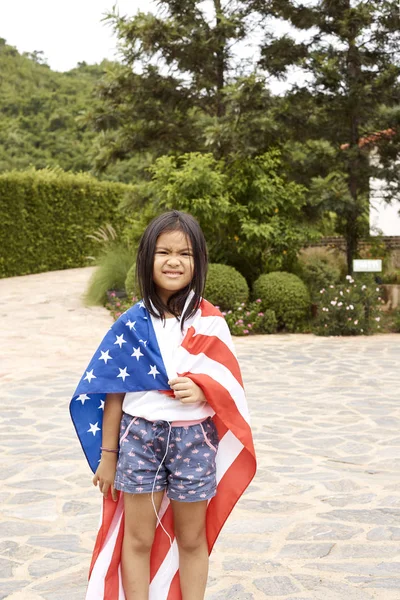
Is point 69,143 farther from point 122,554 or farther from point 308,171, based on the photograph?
point 122,554

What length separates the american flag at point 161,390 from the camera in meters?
2.24

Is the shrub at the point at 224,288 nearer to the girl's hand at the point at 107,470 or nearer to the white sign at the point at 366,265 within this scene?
the white sign at the point at 366,265

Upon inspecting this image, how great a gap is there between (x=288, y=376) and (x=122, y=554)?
599cm

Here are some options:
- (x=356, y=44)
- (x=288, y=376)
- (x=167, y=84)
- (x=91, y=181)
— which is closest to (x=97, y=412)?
(x=288, y=376)

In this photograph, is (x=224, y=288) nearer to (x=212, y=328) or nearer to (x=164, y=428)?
(x=212, y=328)

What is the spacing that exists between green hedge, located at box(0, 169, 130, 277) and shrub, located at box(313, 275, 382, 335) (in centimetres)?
914

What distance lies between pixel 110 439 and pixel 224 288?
9613mm

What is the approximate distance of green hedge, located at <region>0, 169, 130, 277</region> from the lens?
17.9 m

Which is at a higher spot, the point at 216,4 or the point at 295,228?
the point at 216,4

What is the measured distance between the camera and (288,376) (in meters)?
8.14

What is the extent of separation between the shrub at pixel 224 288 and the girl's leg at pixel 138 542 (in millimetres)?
9511

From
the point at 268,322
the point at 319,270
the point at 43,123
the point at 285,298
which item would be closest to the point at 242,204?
the point at 319,270

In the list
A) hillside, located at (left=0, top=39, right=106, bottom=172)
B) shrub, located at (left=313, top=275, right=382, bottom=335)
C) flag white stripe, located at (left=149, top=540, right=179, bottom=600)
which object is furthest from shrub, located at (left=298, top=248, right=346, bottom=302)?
hillside, located at (left=0, top=39, right=106, bottom=172)

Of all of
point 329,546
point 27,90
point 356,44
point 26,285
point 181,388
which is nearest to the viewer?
point 181,388
